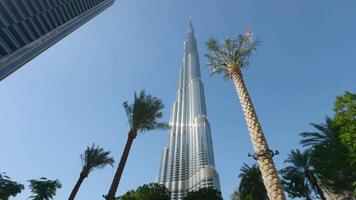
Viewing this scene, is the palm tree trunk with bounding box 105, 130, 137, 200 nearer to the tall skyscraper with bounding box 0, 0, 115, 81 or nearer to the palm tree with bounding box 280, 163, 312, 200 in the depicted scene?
the palm tree with bounding box 280, 163, 312, 200

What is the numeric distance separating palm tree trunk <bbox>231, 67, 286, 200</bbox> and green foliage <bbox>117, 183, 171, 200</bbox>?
118ft

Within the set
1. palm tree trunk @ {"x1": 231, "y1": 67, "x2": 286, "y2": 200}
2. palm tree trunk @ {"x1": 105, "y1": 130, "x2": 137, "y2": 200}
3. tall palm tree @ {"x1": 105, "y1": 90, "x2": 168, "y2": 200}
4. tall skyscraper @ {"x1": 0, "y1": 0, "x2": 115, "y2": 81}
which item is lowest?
palm tree trunk @ {"x1": 231, "y1": 67, "x2": 286, "y2": 200}

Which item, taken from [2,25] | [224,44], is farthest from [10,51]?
[224,44]

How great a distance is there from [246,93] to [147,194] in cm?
3640

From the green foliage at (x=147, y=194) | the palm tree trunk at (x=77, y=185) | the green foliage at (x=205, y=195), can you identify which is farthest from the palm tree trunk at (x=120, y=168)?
the green foliage at (x=205, y=195)

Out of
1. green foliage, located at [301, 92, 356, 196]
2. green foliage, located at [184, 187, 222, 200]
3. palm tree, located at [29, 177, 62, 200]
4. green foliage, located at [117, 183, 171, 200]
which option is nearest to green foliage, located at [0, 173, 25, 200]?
palm tree, located at [29, 177, 62, 200]

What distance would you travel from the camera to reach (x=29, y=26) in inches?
2387

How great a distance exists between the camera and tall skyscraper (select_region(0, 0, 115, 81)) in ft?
169

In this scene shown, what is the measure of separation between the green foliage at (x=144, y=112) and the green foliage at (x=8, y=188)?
17.3 metres

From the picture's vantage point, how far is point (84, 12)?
310 ft

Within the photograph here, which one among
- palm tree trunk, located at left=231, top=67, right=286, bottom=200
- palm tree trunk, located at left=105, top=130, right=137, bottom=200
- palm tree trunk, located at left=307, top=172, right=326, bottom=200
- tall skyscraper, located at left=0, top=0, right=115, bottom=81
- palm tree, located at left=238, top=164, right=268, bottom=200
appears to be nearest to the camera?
palm tree trunk, located at left=231, top=67, right=286, bottom=200

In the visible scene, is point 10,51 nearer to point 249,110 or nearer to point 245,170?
point 245,170

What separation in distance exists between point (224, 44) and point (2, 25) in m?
51.0

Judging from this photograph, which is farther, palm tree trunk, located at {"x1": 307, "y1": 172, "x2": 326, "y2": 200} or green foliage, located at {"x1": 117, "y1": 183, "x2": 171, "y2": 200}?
green foliage, located at {"x1": 117, "y1": 183, "x2": 171, "y2": 200}
